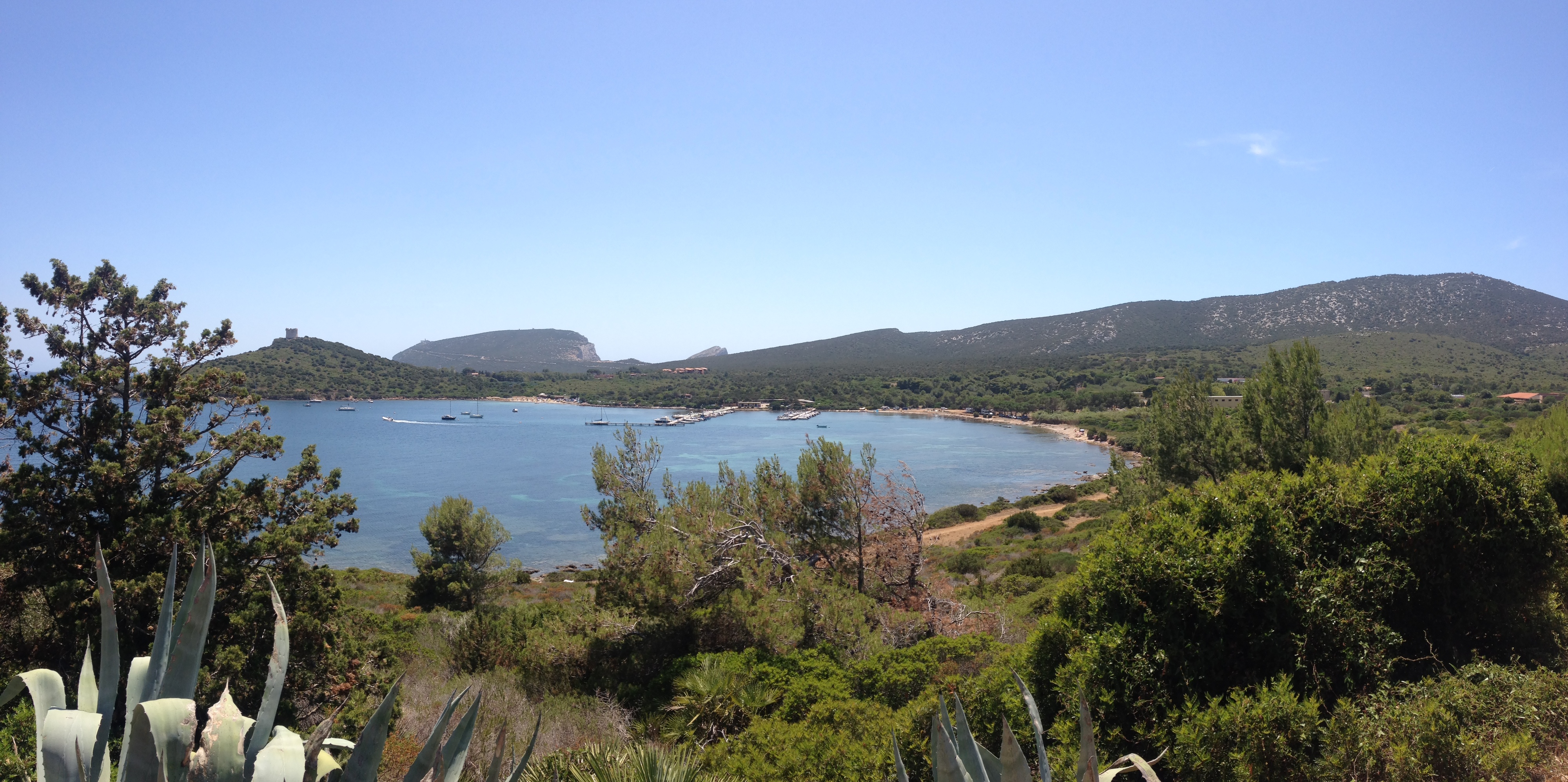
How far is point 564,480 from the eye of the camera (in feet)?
171

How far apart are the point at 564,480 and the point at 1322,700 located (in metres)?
50.7

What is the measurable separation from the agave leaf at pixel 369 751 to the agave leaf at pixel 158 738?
34cm

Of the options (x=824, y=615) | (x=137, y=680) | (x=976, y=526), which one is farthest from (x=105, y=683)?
(x=976, y=526)

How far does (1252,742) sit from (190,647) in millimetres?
5273

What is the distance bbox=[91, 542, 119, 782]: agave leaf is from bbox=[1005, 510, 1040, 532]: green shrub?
3249 centimetres

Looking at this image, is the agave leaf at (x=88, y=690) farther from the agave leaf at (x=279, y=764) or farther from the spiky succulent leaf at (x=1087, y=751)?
the spiky succulent leaf at (x=1087, y=751)

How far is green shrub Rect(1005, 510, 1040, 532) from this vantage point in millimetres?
32062

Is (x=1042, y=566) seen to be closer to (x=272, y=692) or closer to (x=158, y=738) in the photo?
(x=272, y=692)

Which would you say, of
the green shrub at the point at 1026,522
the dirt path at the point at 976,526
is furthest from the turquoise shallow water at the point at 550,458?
the green shrub at the point at 1026,522

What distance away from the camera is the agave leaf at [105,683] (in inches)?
67.9

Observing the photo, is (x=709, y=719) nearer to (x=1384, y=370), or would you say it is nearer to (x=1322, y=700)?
(x=1322, y=700)

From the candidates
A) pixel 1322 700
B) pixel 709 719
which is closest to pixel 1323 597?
pixel 1322 700

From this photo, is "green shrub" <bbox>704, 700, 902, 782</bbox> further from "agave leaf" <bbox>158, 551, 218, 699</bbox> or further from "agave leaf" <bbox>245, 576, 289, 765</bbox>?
"agave leaf" <bbox>158, 551, 218, 699</bbox>

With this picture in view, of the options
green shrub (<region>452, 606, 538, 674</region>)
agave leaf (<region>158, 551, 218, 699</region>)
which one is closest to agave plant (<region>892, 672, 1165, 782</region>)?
agave leaf (<region>158, 551, 218, 699</region>)
